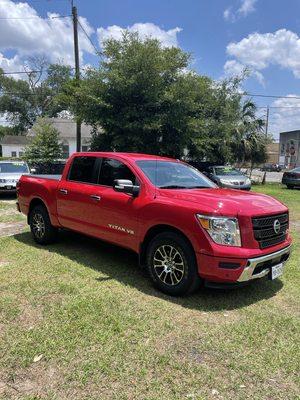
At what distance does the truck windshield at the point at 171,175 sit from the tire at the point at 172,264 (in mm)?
869

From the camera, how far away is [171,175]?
5.57 meters

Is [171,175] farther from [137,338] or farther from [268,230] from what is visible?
[137,338]

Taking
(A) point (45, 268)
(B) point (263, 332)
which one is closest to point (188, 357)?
(B) point (263, 332)

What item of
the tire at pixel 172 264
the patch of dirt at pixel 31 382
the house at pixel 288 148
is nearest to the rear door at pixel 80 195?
the tire at pixel 172 264

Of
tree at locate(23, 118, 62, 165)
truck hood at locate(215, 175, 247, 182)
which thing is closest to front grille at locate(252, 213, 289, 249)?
truck hood at locate(215, 175, 247, 182)

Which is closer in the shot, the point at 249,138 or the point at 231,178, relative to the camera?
the point at 231,178

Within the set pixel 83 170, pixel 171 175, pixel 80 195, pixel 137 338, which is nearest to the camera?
pixel 137 338

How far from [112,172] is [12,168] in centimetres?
1046

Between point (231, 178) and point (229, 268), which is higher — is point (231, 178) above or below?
above

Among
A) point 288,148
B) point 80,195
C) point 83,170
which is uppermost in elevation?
point 288,148

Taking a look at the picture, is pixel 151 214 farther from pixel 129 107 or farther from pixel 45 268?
pixel 129 107

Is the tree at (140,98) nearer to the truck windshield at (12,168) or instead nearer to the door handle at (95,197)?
the truck windshield at (12,168)

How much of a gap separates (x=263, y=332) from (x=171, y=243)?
4.73ft

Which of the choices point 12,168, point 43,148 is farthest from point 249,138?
point 12,168
